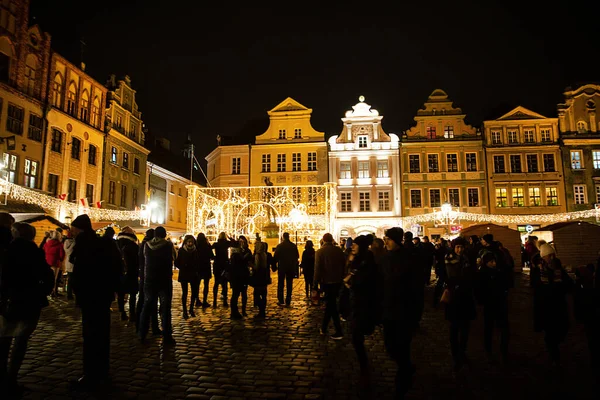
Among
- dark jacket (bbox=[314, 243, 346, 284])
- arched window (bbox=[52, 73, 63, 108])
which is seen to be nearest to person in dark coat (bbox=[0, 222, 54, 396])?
dark jacket (bbox=[314, 243, 346, 284])

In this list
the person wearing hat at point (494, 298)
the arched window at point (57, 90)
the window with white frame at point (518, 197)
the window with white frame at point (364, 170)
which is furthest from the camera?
the window with white frame at point (364, 170)

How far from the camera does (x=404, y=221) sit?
3656 cm

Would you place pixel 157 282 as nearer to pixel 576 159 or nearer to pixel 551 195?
pixel 551 195

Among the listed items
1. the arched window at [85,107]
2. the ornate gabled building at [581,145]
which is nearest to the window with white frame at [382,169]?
the ornate gabled building at [581,145]

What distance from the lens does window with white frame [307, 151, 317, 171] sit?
3869 cm

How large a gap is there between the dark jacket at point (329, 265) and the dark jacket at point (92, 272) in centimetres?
355

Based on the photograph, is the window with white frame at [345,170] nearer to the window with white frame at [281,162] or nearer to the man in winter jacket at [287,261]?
the window with white frame at [281,162]

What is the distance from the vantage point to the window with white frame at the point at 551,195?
3591 cm

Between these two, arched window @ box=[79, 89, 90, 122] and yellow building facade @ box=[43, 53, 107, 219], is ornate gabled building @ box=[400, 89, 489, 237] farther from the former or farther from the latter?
arched window @ box=[79, 89, 90, 122]

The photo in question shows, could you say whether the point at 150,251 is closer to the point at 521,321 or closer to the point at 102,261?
the point at 102,261

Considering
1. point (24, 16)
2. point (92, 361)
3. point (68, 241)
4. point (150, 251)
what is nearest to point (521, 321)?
point (150, 251)

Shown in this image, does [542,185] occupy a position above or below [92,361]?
above

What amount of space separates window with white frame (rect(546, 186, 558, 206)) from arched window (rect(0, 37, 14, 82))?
3839 centimetres

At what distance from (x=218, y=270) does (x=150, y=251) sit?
4.23 m
